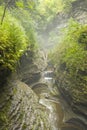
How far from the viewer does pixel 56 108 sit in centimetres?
1063

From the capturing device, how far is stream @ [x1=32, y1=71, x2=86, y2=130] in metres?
8.76

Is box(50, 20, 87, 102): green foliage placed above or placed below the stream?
above

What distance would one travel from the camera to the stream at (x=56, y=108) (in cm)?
876

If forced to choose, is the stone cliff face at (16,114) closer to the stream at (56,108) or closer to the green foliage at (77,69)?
the stream at (56,108)

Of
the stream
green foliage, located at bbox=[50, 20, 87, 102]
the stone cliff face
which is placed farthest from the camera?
green foliage, located at bbox=[50, 20, 87, 102]

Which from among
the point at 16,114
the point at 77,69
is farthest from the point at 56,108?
the point at 16,114

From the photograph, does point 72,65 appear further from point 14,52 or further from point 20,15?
point 20,15

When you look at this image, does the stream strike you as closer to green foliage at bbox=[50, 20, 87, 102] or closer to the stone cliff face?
green foliage at bbox=[50, 20, 87, 102]

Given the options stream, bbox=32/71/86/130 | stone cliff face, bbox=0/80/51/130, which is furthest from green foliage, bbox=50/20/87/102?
stone cliff face, bbox=0/80/51/130

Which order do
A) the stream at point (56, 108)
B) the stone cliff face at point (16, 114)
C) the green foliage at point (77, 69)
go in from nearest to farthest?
the stone cliff face at point (16, 114)
the stream at point (56, 108)
the green foliage at point (77, 69)

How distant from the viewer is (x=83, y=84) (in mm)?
9500

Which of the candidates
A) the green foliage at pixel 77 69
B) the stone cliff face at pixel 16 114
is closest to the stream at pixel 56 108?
the green foliage at pixel 77 69

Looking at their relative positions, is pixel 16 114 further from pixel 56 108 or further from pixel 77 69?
pixel 77 69

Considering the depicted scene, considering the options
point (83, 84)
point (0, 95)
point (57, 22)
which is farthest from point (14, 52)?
point (57, 22)
